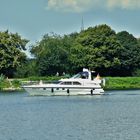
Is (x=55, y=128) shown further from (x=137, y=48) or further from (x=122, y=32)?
(x=122, y=32)

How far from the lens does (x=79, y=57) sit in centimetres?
13912

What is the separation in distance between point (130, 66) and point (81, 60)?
1151 centimetres

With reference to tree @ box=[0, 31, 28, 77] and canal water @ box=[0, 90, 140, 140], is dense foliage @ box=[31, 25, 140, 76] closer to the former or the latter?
tree @ box=[0, 31, 28, 77]

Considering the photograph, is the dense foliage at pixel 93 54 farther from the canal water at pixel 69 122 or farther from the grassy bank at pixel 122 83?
the canal water at pixel 69 122

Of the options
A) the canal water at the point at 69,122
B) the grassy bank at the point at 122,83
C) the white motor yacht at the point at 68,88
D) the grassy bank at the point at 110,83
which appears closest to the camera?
the canal water at the point at 69,122

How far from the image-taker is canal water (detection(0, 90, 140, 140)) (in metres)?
46.2

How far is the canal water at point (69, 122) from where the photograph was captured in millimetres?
46250

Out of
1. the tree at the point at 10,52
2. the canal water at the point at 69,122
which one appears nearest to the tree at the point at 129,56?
the tree at the point at 10,52

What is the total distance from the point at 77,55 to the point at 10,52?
557 inches

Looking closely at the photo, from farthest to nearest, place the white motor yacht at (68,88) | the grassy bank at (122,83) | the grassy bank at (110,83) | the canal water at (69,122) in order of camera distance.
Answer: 1. the grassy bank at (122,83)
2. the grassy bank at (110,83)
3. the white motor yacht at (68,88)
4. the canal water at (69,122)

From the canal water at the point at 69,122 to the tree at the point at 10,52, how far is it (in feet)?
180

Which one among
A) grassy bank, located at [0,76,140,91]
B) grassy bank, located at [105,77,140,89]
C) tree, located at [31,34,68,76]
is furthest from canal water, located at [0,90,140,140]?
tree, located at [31,34,68,76]

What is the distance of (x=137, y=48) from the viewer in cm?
14550

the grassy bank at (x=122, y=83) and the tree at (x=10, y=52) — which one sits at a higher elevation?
the tree at (x=10, y=52)
